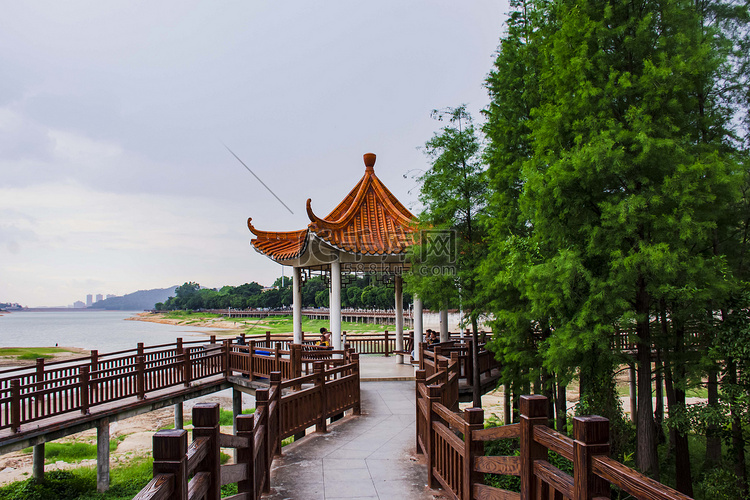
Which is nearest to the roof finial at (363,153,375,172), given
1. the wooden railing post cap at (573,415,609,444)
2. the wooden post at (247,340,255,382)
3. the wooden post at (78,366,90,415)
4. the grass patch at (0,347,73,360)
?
the wooden post at (247,340,255,382)

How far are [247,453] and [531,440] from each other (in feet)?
7.56

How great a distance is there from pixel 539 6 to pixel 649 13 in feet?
7.18

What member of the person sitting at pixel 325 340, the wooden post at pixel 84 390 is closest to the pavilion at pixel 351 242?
the person sitting at pixel 325 340

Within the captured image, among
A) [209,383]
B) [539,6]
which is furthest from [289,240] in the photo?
[539,6]

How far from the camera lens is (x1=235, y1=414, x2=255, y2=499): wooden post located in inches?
159

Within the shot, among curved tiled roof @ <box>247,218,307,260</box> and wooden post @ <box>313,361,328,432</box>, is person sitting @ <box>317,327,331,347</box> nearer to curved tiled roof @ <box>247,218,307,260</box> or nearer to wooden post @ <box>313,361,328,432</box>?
curved tiled roof @ <box>247,218,307,260</box>

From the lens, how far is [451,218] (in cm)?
974

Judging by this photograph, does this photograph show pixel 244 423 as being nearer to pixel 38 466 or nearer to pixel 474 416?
pixel 474 416

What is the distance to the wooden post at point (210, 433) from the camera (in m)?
2.95

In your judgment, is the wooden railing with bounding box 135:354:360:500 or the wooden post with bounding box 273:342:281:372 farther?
the wooden post with bounding box 273:342:281:372

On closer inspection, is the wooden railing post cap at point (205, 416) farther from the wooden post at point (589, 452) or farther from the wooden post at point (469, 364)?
the wooden post at point (469, 364)

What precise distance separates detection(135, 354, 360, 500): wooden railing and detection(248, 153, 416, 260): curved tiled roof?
4.20 meters

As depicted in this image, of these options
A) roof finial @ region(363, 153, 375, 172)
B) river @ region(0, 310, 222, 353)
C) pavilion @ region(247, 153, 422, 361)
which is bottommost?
river @ region(0, 310, 222, 353)

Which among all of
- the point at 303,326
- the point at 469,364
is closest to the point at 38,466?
the point at 469,364
